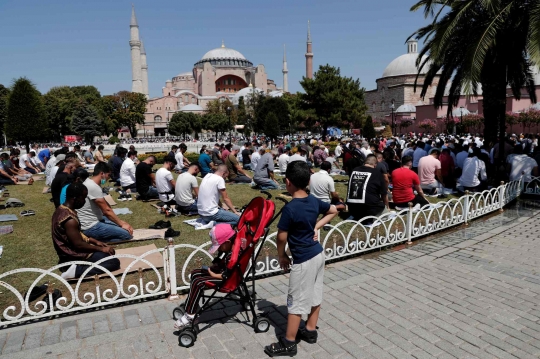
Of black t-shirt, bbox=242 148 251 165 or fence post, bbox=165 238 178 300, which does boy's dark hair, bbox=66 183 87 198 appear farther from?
black t-shirt, bbox=242 148 251 165

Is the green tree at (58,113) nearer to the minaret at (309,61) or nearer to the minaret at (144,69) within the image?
the minaret at (144,69)

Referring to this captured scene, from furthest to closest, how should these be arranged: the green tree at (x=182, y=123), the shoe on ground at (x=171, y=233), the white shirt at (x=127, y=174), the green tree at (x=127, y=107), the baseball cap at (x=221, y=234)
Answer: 1. the green tree at (x=182, y=123)
2. the green tree at (x=127, y=107)
3. the white shirt at (x=127, y=174)
4. the shoe on ground at (x=171, y=233)
5. the baseball cap at (x=221, y=234)

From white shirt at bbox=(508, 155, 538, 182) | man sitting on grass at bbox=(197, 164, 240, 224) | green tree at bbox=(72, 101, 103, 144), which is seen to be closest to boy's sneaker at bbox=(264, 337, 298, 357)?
man sitting on grass at bbox=(197, 164, 240, 224)

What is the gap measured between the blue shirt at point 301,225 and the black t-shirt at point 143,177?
24.1 feet

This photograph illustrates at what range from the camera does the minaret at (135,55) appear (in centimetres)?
7381

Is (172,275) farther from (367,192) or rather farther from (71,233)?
(367,192)

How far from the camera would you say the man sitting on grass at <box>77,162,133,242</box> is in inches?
225

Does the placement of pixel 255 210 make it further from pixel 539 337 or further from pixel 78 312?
pixel 539 337

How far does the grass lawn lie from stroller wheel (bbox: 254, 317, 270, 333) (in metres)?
1.63

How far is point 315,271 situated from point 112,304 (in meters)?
2.58

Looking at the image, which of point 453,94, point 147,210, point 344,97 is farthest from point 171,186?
point 344,97

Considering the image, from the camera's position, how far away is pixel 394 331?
378 cm

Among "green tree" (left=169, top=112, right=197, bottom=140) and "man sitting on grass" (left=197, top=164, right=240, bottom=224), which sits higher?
"green tree" (left=169, top=112, right=197, bottom=140)

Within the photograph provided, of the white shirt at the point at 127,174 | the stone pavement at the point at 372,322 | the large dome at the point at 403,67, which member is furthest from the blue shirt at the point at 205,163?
the large dome at the point at 403,67
